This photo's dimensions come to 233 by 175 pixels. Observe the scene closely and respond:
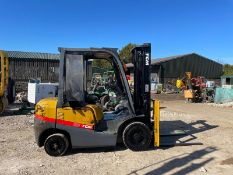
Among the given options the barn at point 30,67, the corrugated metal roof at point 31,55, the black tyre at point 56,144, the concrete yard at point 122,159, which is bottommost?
the concrete yard at point 122,159

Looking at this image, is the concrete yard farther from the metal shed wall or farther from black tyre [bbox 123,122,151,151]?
the metal shed wall

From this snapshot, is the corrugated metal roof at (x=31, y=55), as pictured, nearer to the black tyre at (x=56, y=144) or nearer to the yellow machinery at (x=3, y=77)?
the yellow machinery at (x=3, y=77)

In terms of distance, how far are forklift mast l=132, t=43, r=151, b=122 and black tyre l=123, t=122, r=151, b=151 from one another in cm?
44

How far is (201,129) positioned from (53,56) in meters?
25.3

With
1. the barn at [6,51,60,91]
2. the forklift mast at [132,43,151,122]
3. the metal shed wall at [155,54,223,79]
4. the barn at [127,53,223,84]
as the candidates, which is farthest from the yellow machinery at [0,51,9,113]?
the metal shed wall at [155,54,223,79]

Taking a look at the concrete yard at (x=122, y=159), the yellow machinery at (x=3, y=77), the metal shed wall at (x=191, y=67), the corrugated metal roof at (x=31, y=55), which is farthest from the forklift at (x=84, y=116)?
the metal shed wall at (x=191, y=67)

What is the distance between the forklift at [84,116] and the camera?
773 centimetres

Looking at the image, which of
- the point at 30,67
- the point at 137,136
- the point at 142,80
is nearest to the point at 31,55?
the point at 30,67

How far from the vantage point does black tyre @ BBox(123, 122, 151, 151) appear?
816 centimetres

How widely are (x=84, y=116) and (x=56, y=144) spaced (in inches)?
37.4

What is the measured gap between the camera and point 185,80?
25.8 meters

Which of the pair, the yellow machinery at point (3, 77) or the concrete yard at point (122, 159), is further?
the yellow machinery at point (3, 77)

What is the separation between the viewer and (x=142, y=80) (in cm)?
862

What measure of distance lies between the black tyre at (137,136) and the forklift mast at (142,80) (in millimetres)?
443
